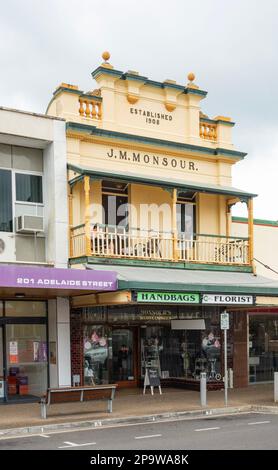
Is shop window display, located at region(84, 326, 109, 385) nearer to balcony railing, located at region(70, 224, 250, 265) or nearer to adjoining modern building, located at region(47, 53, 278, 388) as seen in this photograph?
adjoining modern building, located at region(47, 53, 278, 388)

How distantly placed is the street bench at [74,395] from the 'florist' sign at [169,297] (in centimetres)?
232

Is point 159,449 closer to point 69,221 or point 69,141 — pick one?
point 69,221

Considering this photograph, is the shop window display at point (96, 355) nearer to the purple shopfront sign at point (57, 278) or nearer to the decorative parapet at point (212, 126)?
the purple shopfront sign at point (57, 278)

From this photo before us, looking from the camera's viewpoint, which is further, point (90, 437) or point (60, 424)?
point (60, 424)

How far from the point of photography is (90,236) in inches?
712

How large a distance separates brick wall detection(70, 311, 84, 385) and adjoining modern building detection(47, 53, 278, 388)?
0.10ft

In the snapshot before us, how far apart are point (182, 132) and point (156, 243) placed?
13.3 feet

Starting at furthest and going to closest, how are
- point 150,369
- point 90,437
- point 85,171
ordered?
1. point 150,369
2. point 85,171
3. point 90,437

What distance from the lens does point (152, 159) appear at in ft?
68.3

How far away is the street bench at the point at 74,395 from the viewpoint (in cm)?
1510

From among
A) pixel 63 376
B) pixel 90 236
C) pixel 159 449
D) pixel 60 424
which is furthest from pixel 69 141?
pixel 159 449

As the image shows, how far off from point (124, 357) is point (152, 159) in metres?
6.15

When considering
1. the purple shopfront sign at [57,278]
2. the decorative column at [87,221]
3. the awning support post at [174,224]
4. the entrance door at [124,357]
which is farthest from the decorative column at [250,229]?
the purple shopfront sign at [57,278]

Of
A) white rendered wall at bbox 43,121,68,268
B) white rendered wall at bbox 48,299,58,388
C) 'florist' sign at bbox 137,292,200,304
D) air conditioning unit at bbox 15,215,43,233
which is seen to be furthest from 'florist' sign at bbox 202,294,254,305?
air conditioning unit at bbox 15,215,43,233
